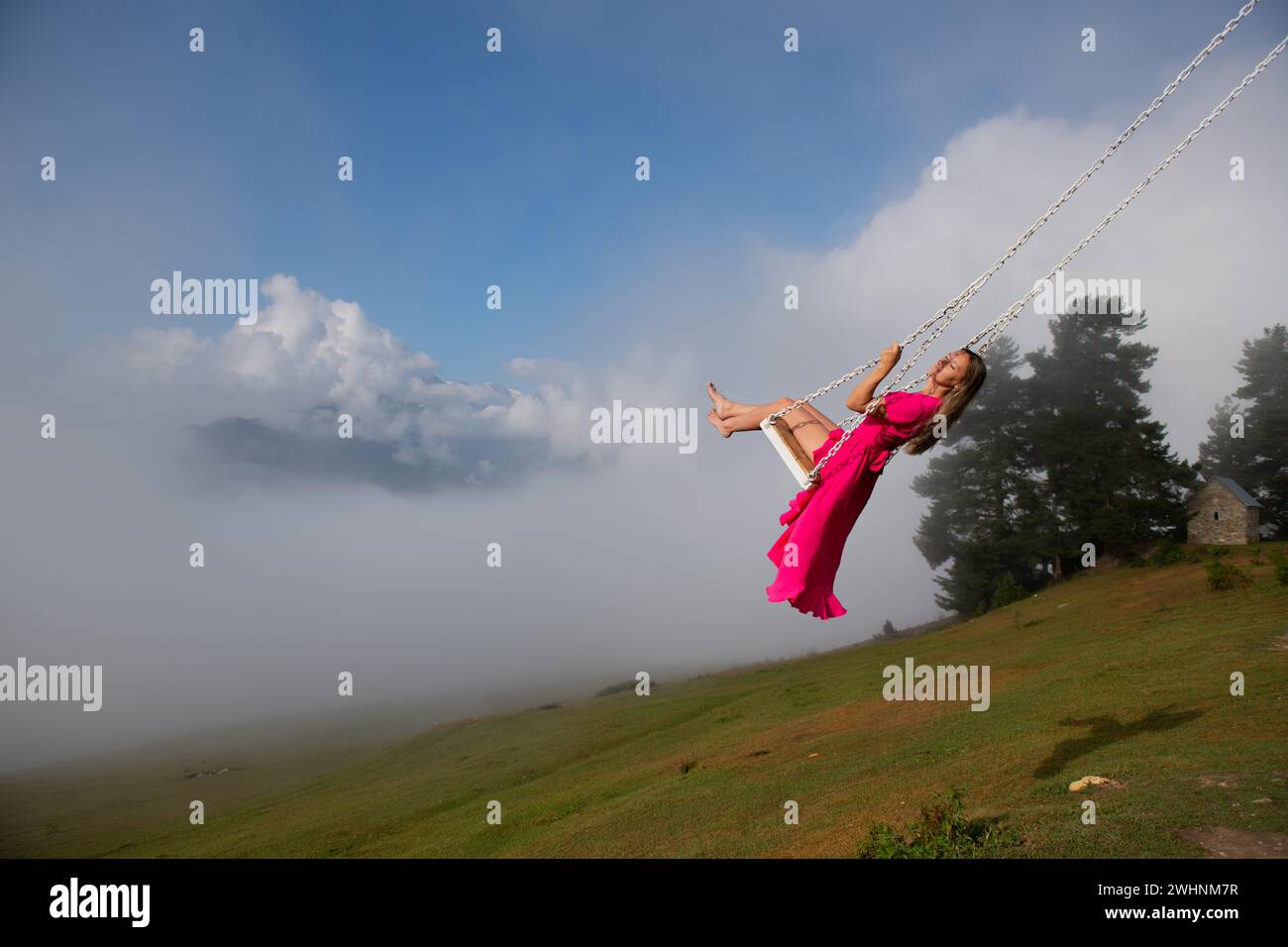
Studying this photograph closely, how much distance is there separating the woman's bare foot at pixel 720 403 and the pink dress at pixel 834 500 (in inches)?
43.7

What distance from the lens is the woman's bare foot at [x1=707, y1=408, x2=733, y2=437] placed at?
7312 millimetres

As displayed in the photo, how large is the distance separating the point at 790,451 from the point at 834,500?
1.94 feet

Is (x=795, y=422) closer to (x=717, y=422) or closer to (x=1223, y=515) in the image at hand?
(x=717, y=422)

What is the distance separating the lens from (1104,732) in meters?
13.4

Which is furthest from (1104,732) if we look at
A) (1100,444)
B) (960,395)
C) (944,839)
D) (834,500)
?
(1100,444)

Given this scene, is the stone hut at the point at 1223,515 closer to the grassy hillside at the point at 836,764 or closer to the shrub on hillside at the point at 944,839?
the grassy hillside at the point at 836,764

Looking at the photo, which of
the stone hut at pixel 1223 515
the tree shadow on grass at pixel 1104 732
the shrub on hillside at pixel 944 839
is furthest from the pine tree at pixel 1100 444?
the shrub on hillside at pixel 944 839

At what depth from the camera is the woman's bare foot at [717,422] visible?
7312 millimetres

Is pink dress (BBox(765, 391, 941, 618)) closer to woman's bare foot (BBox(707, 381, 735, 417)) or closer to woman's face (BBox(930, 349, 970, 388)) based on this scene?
woman's face (BBox(930, 349, 970, 388))

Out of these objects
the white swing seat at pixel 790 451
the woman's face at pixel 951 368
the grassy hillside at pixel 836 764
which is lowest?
the grassy hillside at pixel 836 764

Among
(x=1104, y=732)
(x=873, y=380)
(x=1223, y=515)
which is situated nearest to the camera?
(x=873, y=380)

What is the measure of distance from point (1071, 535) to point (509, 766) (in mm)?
30574
